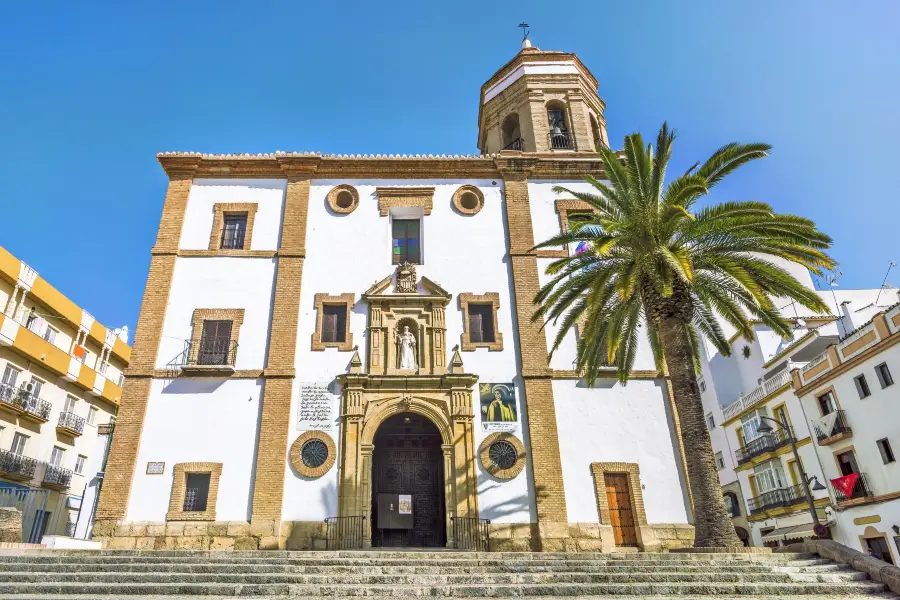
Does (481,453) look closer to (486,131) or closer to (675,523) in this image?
(675,523)

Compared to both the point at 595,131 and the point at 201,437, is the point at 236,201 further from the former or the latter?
the point at 595,131

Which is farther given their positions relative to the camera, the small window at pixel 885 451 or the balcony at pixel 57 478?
the balcony at pixel 57 478

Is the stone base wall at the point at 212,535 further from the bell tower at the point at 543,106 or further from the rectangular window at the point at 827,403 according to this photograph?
the rectangular window at the point at 827,403

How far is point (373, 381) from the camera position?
Answer: 1639 cm

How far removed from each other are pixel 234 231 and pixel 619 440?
13085 millimetres

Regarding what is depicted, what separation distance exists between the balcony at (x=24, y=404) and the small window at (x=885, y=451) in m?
32.9

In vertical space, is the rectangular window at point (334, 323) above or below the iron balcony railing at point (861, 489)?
above

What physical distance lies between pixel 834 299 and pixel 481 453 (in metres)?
27.1

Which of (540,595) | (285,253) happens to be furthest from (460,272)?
(540,595)

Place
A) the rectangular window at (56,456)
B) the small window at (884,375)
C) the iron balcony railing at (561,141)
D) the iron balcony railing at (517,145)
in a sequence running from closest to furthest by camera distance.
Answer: the iron balcony railing at (561,141) < the iron balcony railing at (517,145) < the small window at (884,375) < the rectangular window at (56,456)

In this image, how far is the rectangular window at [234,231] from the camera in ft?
61.2

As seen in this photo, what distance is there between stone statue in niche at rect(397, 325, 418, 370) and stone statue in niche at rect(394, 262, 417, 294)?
4.32ft

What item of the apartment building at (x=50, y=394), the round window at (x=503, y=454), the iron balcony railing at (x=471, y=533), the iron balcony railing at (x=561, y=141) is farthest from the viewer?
the apartment building at (x=50, y=394)

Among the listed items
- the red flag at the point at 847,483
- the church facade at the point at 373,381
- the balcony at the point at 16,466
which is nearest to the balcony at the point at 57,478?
the balcony at the point at 16,466
